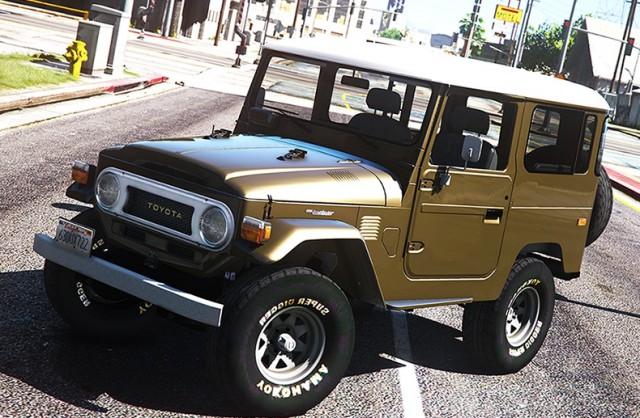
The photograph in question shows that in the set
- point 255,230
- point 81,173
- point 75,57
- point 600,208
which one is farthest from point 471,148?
point 75,57

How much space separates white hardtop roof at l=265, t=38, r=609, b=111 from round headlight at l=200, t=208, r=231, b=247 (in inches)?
68.4

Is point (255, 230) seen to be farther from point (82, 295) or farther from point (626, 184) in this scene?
point (626, 184)

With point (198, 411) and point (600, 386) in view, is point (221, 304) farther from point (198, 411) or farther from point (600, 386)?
point (600, 386)

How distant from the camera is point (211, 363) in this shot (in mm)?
4867

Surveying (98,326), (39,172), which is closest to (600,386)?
(98,326)

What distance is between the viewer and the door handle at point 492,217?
20.7 feet

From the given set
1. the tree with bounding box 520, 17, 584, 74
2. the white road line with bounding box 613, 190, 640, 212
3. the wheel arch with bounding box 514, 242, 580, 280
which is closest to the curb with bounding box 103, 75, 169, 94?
the white road line with bounding box 613, 190, 640, 212

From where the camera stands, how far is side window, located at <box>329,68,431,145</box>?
239 inches

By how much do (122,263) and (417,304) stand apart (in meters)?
1.81

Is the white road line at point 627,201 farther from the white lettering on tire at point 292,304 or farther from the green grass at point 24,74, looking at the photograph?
the white lettering on tire at point 292,304

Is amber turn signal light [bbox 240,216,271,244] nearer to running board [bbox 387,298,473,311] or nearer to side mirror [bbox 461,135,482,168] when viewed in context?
running board [bbox 387,298,473,311]

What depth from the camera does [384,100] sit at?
21.1ft

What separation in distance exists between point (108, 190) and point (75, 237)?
36cm

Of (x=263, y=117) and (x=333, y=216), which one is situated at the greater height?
(x=263, y=117)
